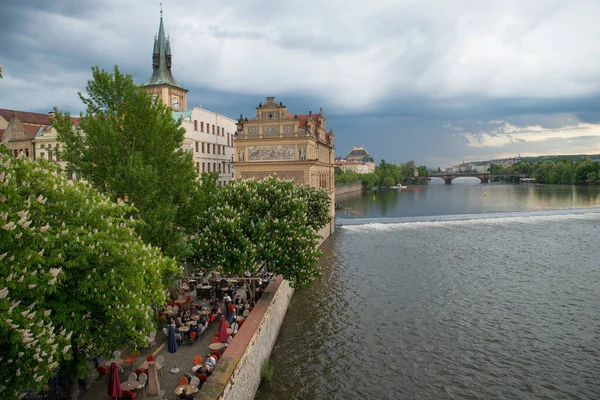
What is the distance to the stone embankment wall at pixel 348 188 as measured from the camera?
151 metres

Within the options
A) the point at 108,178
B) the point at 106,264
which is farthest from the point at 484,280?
the point at 106,264

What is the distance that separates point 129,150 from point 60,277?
13286mm

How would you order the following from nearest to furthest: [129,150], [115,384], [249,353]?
1. [115,384]
2. [249,353]
3. [129,150]

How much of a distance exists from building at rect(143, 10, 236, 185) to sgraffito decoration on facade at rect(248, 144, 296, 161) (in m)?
6.11

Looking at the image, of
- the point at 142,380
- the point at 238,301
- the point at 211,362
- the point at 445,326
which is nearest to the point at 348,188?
the point at 445,326

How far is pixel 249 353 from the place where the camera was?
62.7 ft

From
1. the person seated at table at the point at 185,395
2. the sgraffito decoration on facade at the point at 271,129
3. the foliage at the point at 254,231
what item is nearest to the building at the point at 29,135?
the sgraffito decoration on facade at the point at 271,129

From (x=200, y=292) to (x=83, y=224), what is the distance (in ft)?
54.9

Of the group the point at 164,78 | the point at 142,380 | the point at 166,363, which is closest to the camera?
the point at 142,380

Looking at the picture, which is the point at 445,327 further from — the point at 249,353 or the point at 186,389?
the point at 186,389

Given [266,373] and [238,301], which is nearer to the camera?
[266,373]

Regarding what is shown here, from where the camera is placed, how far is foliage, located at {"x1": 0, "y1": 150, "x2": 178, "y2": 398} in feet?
32.5

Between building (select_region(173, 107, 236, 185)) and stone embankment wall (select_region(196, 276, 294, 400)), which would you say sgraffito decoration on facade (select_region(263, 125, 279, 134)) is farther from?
stone embankment wall (select_region(196, 276, 294, 400))

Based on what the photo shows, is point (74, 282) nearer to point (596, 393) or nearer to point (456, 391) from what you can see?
point (456, 391)
